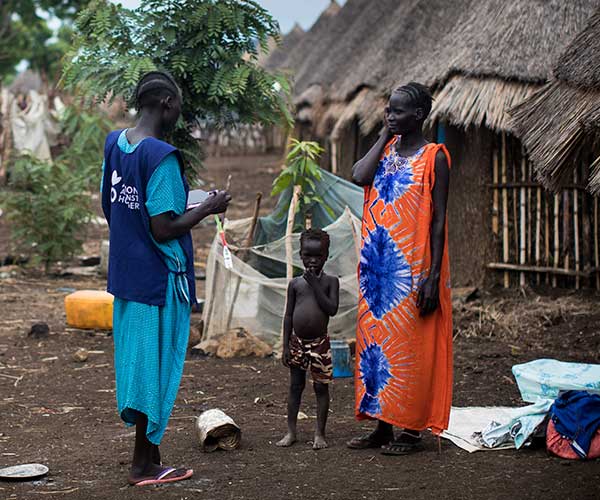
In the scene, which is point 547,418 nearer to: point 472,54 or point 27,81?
point 472,54

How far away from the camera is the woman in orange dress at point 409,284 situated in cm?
463

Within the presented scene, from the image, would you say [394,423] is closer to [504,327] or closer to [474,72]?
[504,327]

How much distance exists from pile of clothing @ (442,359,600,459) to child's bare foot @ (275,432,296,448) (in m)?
0.78

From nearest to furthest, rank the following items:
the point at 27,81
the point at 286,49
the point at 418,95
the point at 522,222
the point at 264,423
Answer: the point at 418,95 → the point at 264,423 → the point at 522,222 → the point at 286,49 → the point at 27,81

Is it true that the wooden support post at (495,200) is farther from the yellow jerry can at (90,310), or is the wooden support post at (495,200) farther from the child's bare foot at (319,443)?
the child's bare foot at (319,443)

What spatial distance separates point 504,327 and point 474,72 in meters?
2.65

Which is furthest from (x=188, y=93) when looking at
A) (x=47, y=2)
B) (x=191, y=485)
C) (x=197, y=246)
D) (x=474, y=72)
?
(x=47, y=2)

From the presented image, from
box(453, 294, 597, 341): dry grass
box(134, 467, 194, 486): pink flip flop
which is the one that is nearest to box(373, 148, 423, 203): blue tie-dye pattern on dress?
box(134, 467, 194, 486): pink flip flop

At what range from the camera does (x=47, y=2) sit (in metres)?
27.4

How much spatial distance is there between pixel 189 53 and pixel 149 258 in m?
3.99

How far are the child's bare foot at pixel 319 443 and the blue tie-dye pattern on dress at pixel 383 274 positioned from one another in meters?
0.68

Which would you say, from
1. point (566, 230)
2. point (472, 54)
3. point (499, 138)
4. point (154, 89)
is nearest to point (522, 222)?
point (566, 230)

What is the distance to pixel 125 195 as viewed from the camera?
162 inches

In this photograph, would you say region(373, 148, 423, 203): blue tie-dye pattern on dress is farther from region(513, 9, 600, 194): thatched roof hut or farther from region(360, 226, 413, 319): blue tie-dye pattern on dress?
region(513, 9, 600, 194): thatched roof hut
